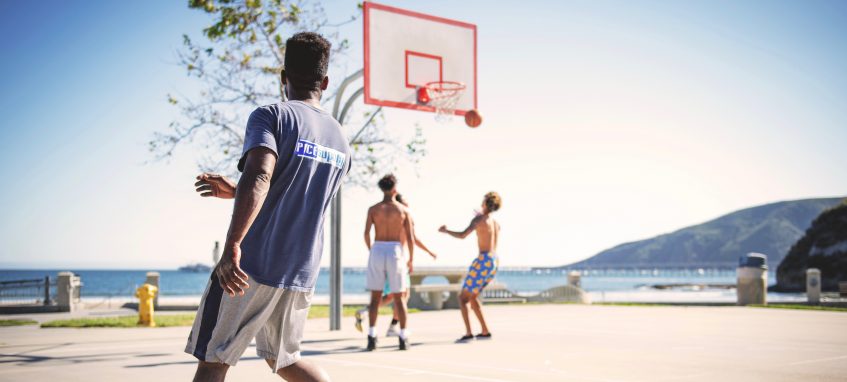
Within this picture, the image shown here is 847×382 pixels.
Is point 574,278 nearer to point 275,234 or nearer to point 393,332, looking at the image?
point 393,332

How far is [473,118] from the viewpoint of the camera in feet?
43.8

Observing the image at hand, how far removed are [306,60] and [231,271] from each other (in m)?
1.13

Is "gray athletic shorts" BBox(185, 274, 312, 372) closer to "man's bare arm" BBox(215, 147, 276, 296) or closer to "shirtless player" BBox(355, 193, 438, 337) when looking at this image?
"man's bare arm" BBox(215, 147, 276, 296)

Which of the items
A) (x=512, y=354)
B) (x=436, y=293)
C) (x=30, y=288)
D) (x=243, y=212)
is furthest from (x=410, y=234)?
(x=30, y=288)

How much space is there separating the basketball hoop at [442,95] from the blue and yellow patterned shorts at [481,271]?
359 cm

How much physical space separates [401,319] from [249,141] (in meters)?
6.26

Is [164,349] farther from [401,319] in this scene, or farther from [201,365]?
[201,365]

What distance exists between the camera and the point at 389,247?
9.50m

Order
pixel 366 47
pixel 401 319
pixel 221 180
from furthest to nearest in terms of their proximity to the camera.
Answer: pixel 366 47
pixel 401 319
pixel 221 180

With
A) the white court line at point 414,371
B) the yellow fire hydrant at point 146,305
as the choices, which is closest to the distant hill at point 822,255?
the yellow fire hydrant at point 146,305

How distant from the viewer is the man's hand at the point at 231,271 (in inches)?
122

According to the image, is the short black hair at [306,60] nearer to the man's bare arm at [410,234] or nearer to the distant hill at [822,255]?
the man's bare arm at [410,234]

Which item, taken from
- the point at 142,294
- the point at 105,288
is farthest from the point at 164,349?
the point at 105,288

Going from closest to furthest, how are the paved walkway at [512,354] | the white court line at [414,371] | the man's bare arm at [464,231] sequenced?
the white court line at [414,371], the paved walkway at [512,354], the man's bare arm at [464,231]
